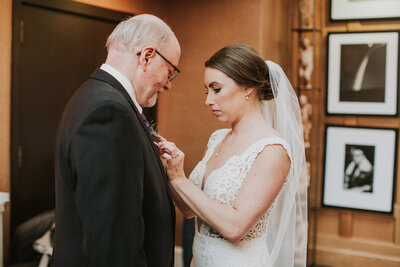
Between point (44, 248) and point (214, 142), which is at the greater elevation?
point (214, 142)

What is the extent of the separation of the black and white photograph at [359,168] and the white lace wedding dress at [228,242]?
9.30 feet

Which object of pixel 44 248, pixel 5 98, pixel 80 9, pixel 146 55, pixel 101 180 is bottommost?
pixel 44 248

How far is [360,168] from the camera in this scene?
15.5 feet

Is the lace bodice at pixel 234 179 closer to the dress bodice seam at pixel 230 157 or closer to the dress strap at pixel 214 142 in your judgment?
the dress bodice seam at pixel 230 157

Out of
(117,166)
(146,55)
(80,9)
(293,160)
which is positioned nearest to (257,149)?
(293,160)

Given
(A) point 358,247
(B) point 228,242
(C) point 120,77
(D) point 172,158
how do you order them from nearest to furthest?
1. (C) point 120,77
2. (D) point 172,158
3. (B) point 228,242
4. (A) point 358,247

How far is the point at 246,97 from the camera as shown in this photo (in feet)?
7.13

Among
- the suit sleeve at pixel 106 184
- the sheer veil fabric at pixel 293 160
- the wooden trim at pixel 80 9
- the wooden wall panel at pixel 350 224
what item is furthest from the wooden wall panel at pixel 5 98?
the wooden wall panel at pixel 350 224

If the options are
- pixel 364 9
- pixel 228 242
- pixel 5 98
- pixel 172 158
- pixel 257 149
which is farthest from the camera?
pixel 364 9

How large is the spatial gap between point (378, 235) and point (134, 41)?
404cm

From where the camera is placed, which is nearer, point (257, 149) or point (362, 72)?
point (257, 149)

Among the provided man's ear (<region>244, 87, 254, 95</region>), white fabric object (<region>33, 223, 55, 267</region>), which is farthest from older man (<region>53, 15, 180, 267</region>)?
white fabric object (<region>33, 223, 55, 267</region>)

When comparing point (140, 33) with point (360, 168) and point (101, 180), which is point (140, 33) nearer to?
point (101, 180)

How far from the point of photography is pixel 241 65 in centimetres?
211
